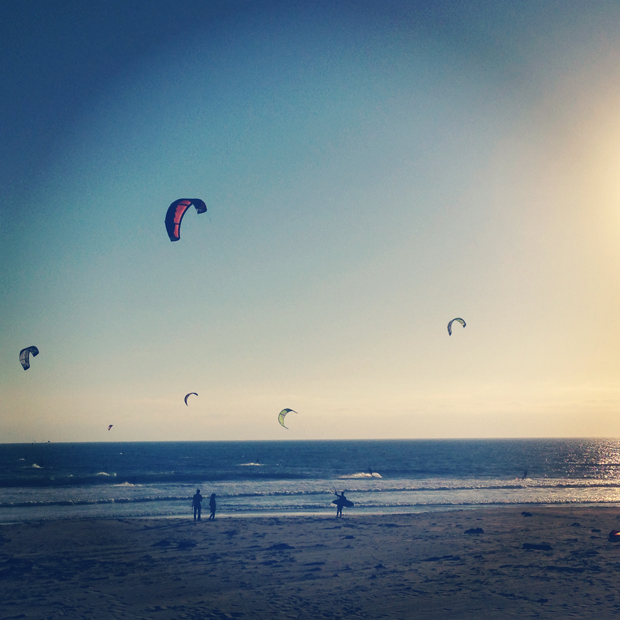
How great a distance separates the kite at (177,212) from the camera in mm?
15711

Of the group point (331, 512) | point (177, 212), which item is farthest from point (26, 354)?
point (331, 512)

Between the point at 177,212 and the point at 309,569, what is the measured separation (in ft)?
36.2

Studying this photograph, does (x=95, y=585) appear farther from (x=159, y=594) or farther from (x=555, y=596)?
(x=555, y=596)

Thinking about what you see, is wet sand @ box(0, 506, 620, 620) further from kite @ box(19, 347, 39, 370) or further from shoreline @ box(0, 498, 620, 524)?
kite @ box(19, 347, 39, 370)

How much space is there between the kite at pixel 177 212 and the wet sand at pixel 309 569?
30.4 feet

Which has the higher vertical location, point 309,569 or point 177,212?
point 177,212

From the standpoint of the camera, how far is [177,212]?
53.3 ft

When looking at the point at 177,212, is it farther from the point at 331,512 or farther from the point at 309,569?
the point at 331,512

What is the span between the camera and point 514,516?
69.8ft

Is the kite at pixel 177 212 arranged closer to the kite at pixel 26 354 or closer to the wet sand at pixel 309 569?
the kite at pixel 26 354

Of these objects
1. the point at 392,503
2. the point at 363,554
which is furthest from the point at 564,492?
the point at 363,554

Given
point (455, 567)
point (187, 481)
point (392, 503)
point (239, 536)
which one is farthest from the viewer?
point (187, 481)

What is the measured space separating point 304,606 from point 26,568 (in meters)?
7.91

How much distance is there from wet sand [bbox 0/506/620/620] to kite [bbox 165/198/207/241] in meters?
9.26
